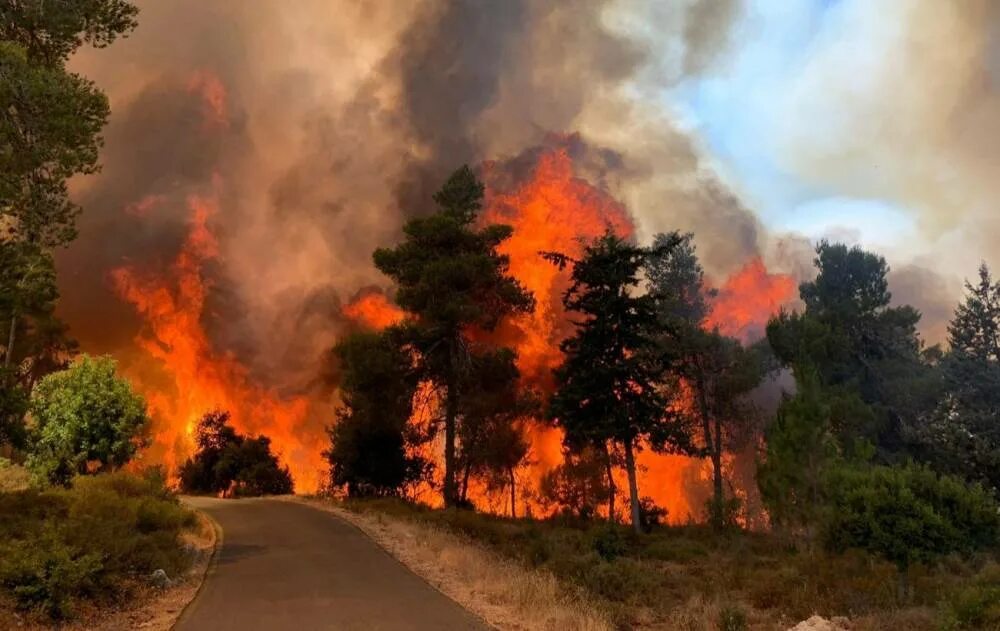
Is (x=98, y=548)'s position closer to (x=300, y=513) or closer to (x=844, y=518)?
(x=300, y=513)

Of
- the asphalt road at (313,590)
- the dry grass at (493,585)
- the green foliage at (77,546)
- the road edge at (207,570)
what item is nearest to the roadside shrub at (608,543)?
the dry grass at (493,585)

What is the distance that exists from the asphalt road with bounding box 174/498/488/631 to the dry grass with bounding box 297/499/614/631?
50 centimetres

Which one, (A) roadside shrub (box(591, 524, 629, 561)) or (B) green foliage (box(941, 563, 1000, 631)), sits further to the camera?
(A) roadside shrub (box(591, 524, 629, 561))

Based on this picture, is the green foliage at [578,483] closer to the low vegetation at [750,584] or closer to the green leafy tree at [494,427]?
the green leafy tree at [494,427]

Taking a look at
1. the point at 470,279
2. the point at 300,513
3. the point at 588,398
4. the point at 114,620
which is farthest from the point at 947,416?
the point at 114,620

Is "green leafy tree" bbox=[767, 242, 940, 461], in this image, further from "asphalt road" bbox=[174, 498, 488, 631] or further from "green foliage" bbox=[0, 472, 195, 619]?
"green foliage" bbox=[0, 472, 195, 619]

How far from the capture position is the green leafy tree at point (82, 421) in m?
21.7

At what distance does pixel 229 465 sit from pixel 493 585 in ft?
146

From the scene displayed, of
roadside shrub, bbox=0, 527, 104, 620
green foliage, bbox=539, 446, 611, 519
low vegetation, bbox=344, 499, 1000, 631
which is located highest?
green foliage, bbox=539, 446, 611, 519

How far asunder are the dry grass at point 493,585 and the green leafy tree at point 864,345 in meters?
28.3

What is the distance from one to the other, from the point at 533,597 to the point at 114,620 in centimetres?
735

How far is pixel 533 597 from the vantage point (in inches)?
452

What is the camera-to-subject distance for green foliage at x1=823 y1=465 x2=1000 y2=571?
63.8ft

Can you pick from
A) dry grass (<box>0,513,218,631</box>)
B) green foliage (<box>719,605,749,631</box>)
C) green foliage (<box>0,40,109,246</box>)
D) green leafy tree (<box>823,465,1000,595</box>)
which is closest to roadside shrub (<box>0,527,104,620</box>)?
dry grass (<box>0,513,218,631</box>)
